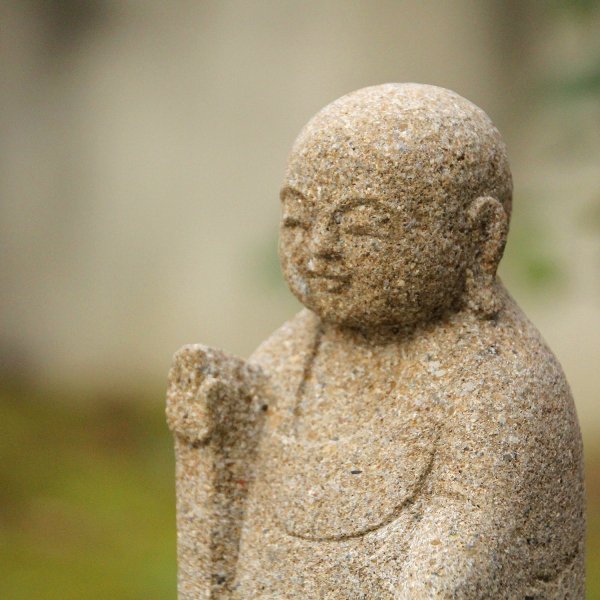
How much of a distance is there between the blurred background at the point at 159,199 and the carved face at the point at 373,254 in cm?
220

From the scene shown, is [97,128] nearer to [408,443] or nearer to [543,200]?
[543,200]

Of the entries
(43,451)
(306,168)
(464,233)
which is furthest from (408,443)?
(43,451)

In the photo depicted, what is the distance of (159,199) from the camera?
5.80 m

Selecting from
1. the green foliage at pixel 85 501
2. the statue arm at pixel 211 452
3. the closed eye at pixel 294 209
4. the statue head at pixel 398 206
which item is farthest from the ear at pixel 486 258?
the green foliage at pixel 85 501

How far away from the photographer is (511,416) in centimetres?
197

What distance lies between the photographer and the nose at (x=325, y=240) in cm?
201

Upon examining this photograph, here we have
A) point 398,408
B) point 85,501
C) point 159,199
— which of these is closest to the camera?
point 398,408

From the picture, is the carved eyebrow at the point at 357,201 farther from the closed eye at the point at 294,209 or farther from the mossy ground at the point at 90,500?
the mossy ground at the point at 90,500

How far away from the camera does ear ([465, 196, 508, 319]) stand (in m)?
2.03

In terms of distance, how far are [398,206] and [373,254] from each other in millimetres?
99

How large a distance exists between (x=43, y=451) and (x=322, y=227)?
3.48 meters

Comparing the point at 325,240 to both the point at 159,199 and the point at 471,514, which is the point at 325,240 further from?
the point at 159,199

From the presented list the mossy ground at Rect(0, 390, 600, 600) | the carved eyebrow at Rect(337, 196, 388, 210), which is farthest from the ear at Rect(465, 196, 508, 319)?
the mossy ground at Rect(0, 390, 600, 600)

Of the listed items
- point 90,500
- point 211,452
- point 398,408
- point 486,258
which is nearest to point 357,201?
point 486,258
